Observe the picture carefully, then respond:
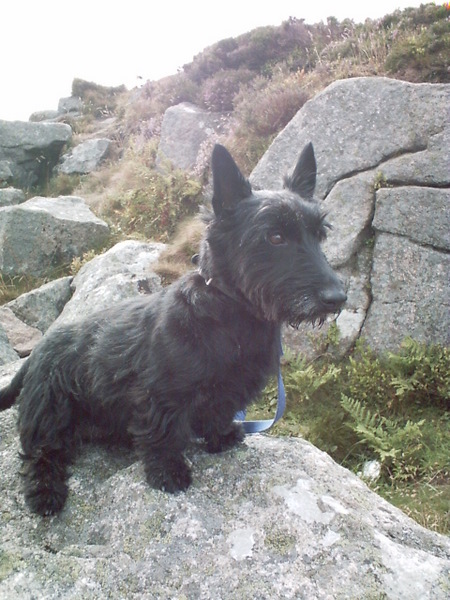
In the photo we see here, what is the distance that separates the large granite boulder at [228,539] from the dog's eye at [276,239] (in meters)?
1.31

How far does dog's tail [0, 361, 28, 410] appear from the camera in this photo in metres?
3.64

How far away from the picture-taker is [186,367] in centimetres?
283

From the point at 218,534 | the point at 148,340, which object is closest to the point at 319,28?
the point at 148,340

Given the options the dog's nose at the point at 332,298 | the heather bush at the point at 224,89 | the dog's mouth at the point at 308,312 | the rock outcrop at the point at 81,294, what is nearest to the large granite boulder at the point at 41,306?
the rock outcrop at the point at 81,294

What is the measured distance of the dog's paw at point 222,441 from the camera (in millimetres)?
3188

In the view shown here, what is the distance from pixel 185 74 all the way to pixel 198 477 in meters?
17.5

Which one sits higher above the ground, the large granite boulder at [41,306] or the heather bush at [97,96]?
the heather bush at [97,96]

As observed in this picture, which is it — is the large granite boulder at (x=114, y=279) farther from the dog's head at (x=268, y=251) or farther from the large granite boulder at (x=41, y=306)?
the dog's head at (x=268, y=251)

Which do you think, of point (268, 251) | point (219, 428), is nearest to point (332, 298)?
point (268, 251)

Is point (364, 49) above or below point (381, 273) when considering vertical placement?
above

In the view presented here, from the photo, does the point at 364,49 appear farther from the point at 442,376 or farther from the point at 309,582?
the point at 309,582

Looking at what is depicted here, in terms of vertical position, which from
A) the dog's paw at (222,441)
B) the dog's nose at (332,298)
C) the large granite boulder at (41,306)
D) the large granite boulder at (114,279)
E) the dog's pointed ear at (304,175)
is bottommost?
the large granite boulder at (41,306)

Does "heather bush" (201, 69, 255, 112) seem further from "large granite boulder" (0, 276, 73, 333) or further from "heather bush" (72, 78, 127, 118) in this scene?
"heather bush" (72, 78, 127, 118)

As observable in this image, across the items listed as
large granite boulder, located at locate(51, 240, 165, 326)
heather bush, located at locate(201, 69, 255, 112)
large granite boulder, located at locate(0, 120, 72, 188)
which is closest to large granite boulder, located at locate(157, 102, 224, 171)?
heather bush, located at locate(201, 69, 255, 112)
